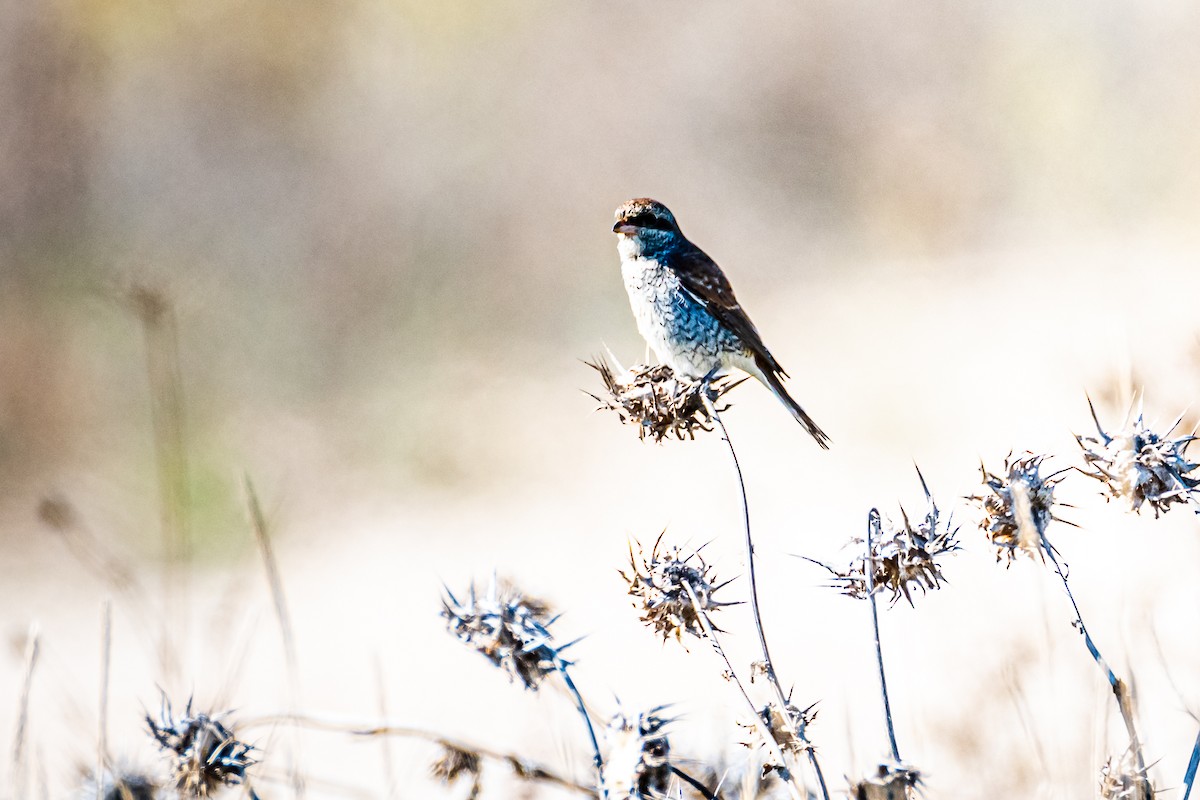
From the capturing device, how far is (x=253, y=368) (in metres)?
11.4

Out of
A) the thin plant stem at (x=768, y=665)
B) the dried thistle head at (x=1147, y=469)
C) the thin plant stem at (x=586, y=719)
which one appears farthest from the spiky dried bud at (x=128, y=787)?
the dried thistle head at (x=1147, y=469)

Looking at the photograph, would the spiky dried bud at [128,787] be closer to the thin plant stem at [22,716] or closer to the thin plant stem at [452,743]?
the thin plant stem at [22,716]

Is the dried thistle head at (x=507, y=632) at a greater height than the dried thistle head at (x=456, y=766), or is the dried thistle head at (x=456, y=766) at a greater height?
the dried thistle head at (x=507, y=632)

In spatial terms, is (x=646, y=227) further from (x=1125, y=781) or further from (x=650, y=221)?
(x=1125, y=781)

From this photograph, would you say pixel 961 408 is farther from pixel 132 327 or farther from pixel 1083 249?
pixel 132 327

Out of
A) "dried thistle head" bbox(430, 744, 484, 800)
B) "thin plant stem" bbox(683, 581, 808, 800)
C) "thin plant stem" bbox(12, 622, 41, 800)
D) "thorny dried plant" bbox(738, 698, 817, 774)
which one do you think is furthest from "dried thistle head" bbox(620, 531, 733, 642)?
"thin plant stem" bbox(12, 622, 41, 800)

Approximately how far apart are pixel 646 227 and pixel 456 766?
280 centimetres

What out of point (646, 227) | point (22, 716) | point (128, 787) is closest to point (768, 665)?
point (128, 787)

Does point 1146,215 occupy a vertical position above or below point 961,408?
above

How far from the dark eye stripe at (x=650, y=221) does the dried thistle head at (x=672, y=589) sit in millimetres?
2507

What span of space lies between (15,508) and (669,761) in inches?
372

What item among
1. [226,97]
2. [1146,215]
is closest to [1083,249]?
[1146,215]

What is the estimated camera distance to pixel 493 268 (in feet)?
40.6

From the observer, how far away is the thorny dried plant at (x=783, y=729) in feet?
7.06
